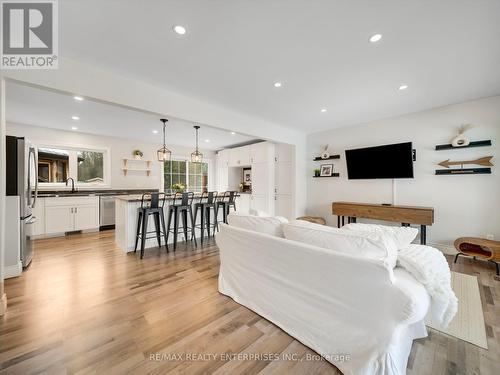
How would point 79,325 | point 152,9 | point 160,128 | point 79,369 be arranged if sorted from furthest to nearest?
point 160,128, point 79,325, point 152,9, point 79,369

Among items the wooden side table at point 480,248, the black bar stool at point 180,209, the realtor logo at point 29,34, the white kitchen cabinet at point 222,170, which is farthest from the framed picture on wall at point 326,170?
the realtor logo at point 29,34

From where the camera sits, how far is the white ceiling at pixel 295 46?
1589 mm

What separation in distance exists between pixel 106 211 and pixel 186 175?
8.75 ft

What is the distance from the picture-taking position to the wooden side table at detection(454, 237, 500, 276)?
270 cm

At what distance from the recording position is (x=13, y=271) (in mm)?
2580

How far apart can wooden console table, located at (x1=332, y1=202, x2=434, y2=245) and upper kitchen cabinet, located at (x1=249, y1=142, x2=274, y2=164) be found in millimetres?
2036

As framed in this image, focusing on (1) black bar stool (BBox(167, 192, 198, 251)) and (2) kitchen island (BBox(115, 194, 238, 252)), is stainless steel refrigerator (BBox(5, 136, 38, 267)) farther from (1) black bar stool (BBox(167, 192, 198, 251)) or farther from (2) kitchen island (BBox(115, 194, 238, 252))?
(1) black bar stool (BBox(167, 192, 198, 251))

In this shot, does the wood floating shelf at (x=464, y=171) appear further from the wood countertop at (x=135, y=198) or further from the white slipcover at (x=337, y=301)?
the wood countertop at (x=135, y=198)

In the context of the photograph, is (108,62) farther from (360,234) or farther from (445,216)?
(445,216)

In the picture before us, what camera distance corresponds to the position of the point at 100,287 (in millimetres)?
2328

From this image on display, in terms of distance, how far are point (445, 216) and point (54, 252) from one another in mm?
6803

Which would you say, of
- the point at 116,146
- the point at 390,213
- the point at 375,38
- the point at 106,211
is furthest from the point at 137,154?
the point at 390,213

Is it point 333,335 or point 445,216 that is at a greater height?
point 445,216

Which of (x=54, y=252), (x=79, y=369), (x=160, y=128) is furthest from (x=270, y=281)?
(x=160, y=128)
